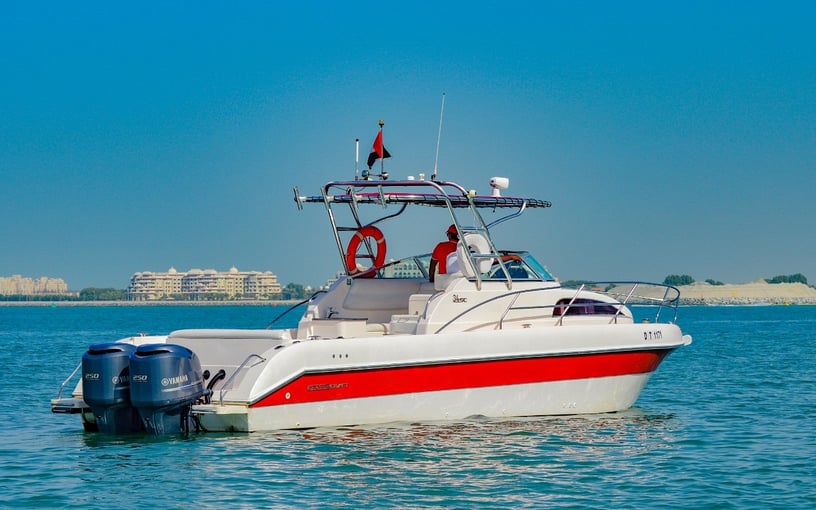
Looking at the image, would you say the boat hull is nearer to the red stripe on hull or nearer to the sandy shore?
the red stripe on hull

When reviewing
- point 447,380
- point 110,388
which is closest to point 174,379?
point 110,388

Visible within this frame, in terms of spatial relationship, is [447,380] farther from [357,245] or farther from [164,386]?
[164,386]

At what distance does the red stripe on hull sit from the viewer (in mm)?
12648

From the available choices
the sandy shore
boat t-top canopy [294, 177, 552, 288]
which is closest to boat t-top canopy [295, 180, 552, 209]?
boat t-top canopy [294, 177, 552, 288]

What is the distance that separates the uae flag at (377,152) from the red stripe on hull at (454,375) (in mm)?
3062

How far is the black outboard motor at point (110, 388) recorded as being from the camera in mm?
12289

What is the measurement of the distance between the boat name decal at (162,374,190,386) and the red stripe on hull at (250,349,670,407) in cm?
79

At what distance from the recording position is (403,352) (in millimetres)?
13148

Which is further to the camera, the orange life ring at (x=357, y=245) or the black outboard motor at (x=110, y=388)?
the orange life ring at (x=357, y=245)

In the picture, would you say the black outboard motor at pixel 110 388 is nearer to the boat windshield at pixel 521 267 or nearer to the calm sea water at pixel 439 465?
the calm sea water at pixel 439 465

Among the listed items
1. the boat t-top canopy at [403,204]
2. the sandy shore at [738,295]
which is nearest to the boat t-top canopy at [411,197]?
the boat t-top canopy at [403,204]

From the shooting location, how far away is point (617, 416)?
14.9 meters

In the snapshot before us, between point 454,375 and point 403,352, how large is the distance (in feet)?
2.54

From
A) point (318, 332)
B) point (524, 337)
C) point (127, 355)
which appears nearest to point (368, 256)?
point (318, 332)
